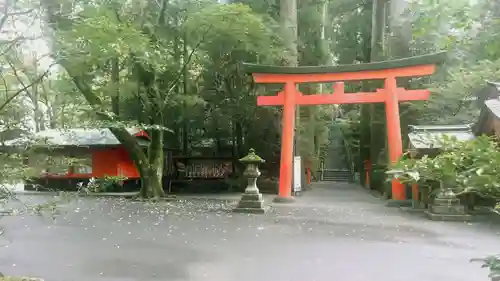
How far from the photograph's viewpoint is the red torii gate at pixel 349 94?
44.1 ft

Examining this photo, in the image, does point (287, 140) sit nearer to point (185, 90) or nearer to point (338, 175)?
point (185, 90)

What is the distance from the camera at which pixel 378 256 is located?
643cm

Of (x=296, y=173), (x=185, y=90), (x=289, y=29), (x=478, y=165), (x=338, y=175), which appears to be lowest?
(x=338, y=175)

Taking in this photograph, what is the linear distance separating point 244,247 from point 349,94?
8426mm

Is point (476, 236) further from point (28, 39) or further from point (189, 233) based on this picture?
point (28, 39)

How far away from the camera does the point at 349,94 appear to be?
14.1 metres

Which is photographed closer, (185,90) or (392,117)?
(392,117)

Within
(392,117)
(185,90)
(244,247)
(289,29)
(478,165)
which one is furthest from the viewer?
(185,90)

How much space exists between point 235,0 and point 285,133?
8.60 meters

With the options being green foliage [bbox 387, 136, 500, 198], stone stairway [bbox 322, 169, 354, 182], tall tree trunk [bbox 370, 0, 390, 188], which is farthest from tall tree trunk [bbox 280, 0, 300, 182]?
green foliage [bbox 387, 136, 500, 198]

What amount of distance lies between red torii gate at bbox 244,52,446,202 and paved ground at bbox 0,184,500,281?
3.04 meters

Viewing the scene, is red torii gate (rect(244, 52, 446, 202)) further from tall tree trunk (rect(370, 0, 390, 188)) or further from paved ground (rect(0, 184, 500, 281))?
tall tree trunk (rect(370, 0, 390, 188))

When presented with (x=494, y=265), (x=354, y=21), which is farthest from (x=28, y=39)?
(x=354, y=21)

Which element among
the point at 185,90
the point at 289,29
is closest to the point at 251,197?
the point at 185,90
